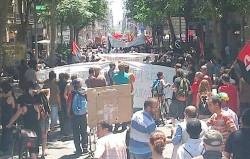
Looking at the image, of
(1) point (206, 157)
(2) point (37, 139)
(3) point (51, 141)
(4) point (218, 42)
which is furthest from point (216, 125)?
(4) point (218, 42)

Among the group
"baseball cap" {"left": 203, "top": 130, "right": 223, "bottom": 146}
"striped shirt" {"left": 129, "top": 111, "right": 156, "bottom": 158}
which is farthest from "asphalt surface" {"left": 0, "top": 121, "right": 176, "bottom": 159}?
"baseball cap" {"left": 203, "top": 130, "right": 223, "bottom": 146}

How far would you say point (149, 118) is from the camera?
8.35m

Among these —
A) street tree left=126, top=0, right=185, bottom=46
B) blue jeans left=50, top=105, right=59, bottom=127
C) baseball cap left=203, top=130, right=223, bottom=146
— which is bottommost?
blue jeans left=50, top=105, right=59, bottom=127

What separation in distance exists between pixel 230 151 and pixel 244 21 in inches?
1051

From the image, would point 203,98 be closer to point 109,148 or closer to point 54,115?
point 54,115

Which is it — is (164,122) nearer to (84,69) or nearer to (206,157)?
(84,69)

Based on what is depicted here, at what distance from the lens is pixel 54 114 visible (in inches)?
584

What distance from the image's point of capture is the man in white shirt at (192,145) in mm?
7141

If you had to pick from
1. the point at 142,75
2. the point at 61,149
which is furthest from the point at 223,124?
the point at 142,75

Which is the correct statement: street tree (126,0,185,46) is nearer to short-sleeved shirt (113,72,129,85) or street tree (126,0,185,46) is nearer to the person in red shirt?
short-sleeved shirt (113,72,129,85)

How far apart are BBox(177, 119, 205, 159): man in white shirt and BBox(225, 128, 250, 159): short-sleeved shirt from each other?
34 cm

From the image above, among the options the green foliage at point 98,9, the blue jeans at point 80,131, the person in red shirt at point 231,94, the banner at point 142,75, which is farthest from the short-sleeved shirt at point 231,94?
the green foliage at point 98,9

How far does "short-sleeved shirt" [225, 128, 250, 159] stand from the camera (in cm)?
→ 716

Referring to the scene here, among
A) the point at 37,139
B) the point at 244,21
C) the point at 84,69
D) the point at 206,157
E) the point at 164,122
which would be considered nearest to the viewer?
the point at 206,157
